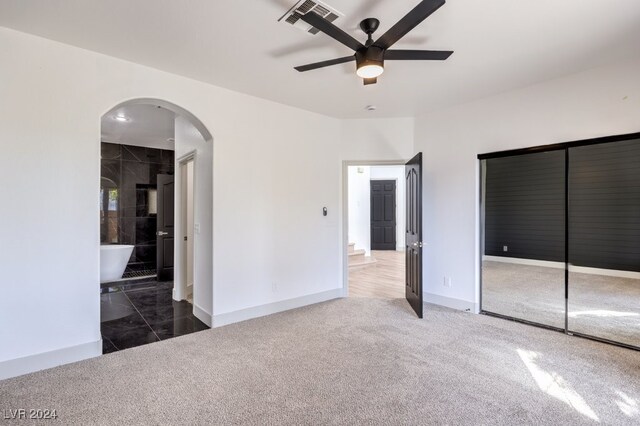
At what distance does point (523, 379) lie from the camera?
2369mm

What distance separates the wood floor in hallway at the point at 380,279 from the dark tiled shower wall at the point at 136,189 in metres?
4.45

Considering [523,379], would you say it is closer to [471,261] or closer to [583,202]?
[471,261]

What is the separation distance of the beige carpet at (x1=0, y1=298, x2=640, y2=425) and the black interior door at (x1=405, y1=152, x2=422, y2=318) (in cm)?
62

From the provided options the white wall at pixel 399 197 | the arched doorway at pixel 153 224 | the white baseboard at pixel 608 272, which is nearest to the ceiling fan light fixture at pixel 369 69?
→ the arched doorway at pixel 153 224

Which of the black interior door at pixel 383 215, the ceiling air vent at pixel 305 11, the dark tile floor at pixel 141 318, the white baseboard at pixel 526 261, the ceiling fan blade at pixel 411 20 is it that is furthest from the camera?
the black interior door at pixel 383 215

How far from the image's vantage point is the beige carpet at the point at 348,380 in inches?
77.3

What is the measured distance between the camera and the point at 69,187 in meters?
2.66

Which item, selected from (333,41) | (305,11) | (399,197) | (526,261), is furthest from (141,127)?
(399,197)

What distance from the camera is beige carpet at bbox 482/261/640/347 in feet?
11.3

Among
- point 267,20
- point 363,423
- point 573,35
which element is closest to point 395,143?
point 573,35

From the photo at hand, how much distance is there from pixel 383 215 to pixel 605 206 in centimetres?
646

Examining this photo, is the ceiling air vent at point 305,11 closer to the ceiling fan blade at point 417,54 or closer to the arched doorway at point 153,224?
the ceiling fan blade at point 417,54

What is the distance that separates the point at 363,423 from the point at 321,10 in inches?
104

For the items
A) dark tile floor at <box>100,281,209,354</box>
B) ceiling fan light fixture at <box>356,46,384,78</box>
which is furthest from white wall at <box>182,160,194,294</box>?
ceiling fan light fixture at <box>356,46,384,78</box>
